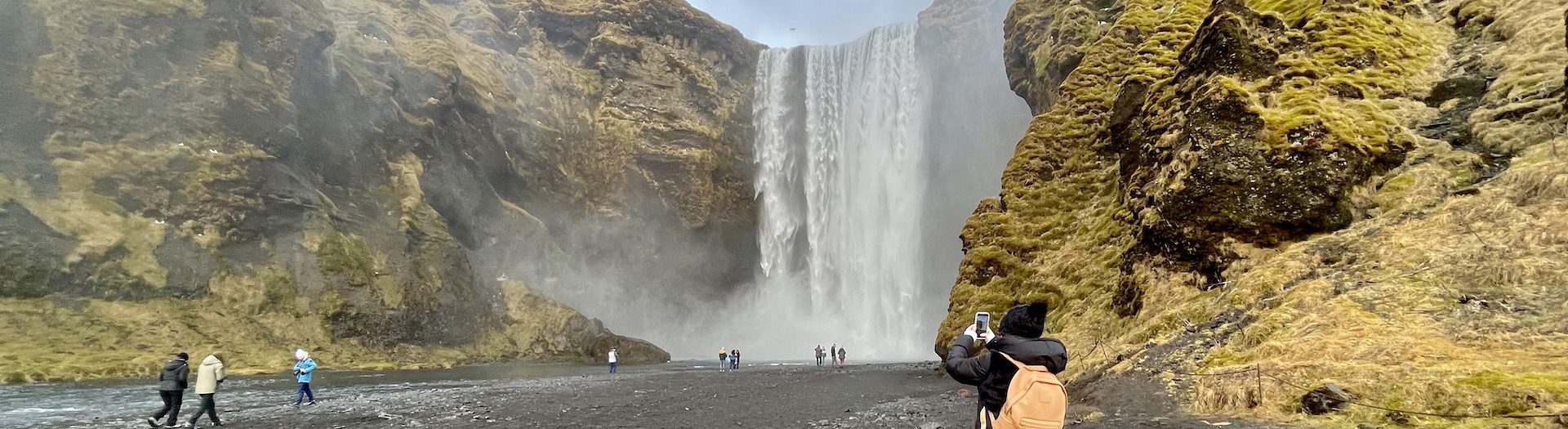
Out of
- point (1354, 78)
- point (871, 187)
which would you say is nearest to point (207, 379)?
point (1354, 78)

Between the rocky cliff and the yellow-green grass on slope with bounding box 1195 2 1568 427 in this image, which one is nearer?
the yellow-green grass on slope with bounding box 1195 2 1568 427

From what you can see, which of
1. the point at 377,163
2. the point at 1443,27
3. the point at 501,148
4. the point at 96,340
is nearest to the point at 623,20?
the point at 501,148

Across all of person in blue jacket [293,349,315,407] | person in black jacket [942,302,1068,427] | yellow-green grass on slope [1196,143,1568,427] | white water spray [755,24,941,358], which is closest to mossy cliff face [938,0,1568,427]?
yellow-green grass on slope [1196,143,1568,427]

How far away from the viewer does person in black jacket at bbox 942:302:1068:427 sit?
4598mm

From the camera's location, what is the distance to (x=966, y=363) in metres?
5.01

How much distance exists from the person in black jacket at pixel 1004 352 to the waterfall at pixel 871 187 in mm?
53718

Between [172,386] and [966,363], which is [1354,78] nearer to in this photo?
[966,363]

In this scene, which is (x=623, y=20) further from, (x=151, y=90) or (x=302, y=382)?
(x=302, y=382)

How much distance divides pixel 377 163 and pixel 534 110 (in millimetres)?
16614

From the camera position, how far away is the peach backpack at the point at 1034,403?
170 inches

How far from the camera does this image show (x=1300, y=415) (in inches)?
333

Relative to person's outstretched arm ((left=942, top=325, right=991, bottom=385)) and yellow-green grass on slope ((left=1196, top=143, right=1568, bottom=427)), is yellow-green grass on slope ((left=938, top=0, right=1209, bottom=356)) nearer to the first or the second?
yellow-green grass on slope ((left=1196, top=143, right=1568, bottom=427))

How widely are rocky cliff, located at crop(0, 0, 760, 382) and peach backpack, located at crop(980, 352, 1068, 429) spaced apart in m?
38.5

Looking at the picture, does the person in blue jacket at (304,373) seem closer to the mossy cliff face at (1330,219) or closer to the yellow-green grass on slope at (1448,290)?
the mossy cliff face at (1330,219)
